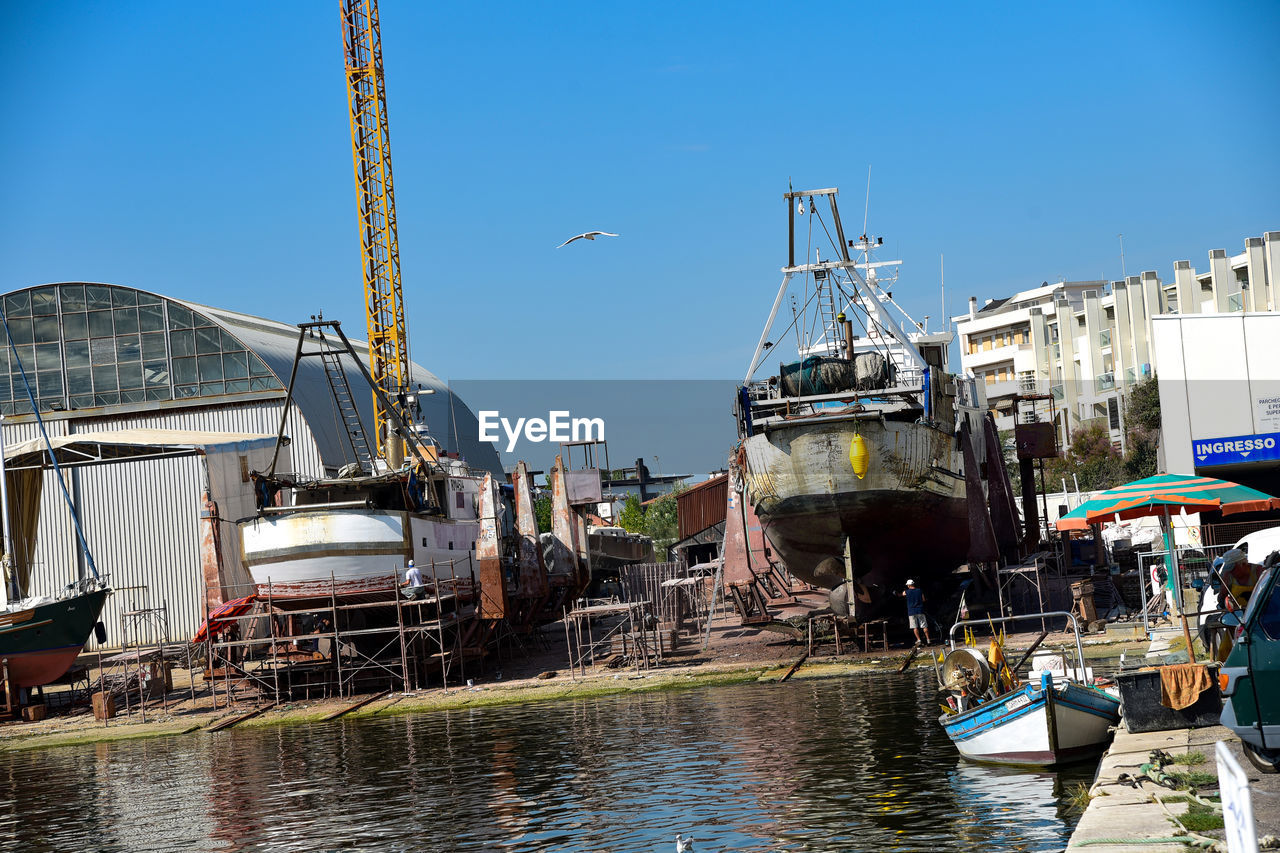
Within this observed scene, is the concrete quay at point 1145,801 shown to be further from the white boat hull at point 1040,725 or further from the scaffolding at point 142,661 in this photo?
the scaffolding at point 142,661

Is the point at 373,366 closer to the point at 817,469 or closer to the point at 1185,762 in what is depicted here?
the point at 817,469

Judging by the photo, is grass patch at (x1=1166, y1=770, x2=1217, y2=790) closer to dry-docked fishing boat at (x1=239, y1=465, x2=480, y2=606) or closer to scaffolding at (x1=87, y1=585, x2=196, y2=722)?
dry-docked fishing boat at (x1=239, y1=465, x2=480, y2=606)

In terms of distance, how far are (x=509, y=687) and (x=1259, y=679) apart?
61.1 feet

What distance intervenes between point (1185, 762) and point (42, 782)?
670 inches

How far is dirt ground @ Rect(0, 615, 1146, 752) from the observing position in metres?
24.8

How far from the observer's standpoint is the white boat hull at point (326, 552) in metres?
27.2

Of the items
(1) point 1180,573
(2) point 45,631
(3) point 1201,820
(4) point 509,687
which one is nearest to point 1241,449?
(1) point 1180,573

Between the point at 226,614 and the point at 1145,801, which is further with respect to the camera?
the point at 226,614

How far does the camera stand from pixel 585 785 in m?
15.3

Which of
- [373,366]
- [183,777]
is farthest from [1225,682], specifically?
[373,366]

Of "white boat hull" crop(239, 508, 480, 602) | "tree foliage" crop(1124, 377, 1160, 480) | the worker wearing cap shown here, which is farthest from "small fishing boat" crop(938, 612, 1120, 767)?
"tree foliage" crop(1124, 377, 1160, 480)

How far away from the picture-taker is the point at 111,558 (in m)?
38.3

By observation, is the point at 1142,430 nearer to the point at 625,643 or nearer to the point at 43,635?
the point at 625,643

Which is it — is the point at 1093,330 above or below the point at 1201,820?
above
